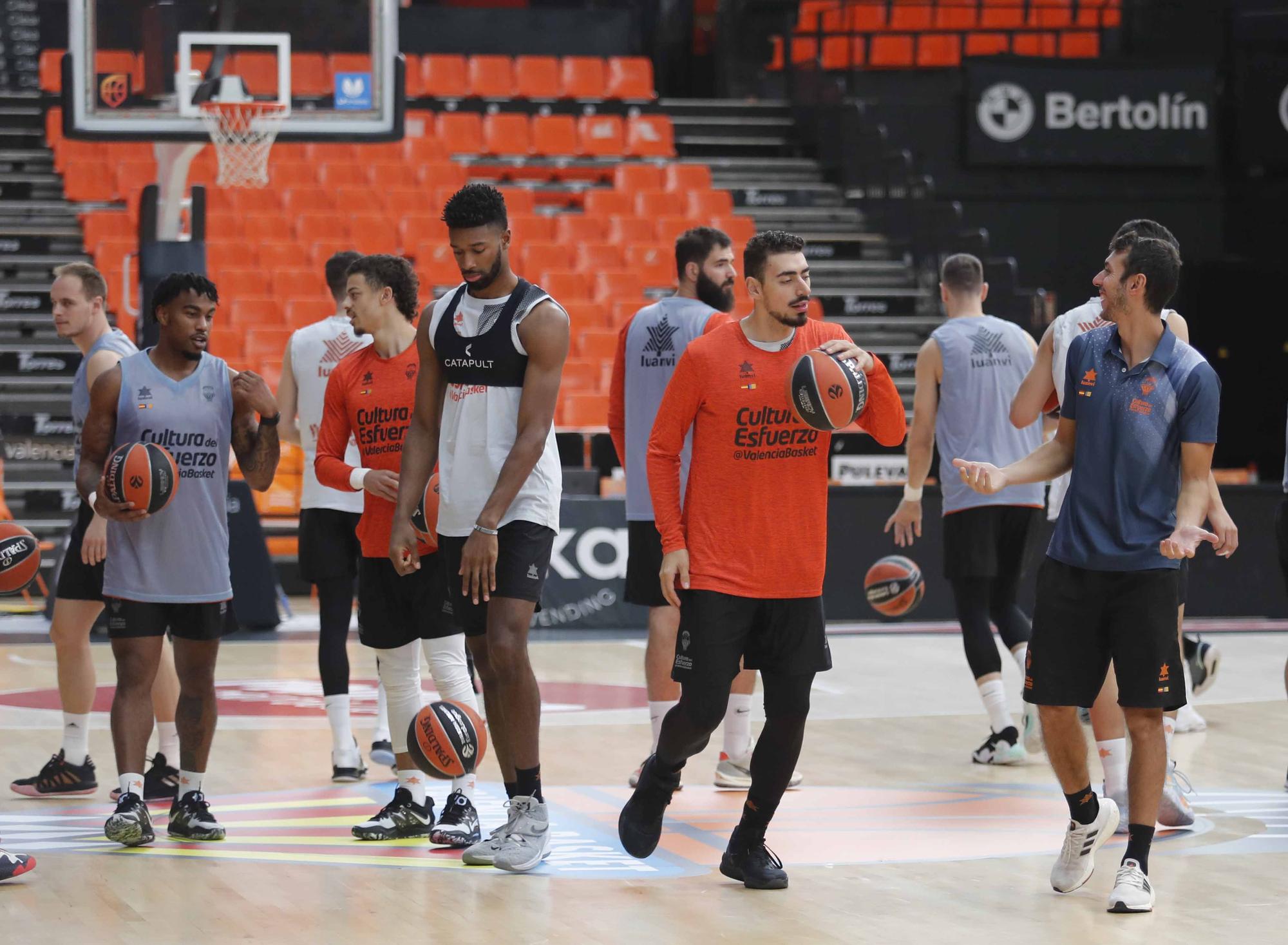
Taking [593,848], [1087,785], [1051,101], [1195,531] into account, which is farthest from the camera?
[1051,101]

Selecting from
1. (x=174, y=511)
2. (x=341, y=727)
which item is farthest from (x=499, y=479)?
(x=341, y=727)

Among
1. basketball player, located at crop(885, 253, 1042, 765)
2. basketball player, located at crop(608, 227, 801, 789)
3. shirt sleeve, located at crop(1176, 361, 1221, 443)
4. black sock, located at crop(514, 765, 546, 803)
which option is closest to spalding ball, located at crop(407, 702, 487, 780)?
black sock, located at crop(514, 765, 546, 803)

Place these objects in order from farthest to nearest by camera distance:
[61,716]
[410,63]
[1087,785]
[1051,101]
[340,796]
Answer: [410,63] → [1051,101] → [61,716] → [340,796] → [1087,785]

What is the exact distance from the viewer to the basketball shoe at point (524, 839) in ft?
18.5

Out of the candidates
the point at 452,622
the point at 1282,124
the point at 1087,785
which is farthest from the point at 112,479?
the point at 1282,124

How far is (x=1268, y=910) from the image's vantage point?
530 cm

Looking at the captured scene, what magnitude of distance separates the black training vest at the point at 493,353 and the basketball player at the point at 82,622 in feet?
5.35

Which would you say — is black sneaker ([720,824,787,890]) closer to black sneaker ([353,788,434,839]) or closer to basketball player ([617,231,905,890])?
basketball player ([617,231,905,890])

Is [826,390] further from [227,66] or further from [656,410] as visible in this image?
[227,66]

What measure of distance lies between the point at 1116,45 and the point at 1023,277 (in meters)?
3.43

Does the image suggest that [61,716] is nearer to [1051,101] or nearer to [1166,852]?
[1166,852]

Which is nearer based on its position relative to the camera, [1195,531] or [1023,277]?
[1195,531]

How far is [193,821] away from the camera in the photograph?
6.05 meters

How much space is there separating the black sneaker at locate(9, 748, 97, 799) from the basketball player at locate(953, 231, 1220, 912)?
384 centimetres
